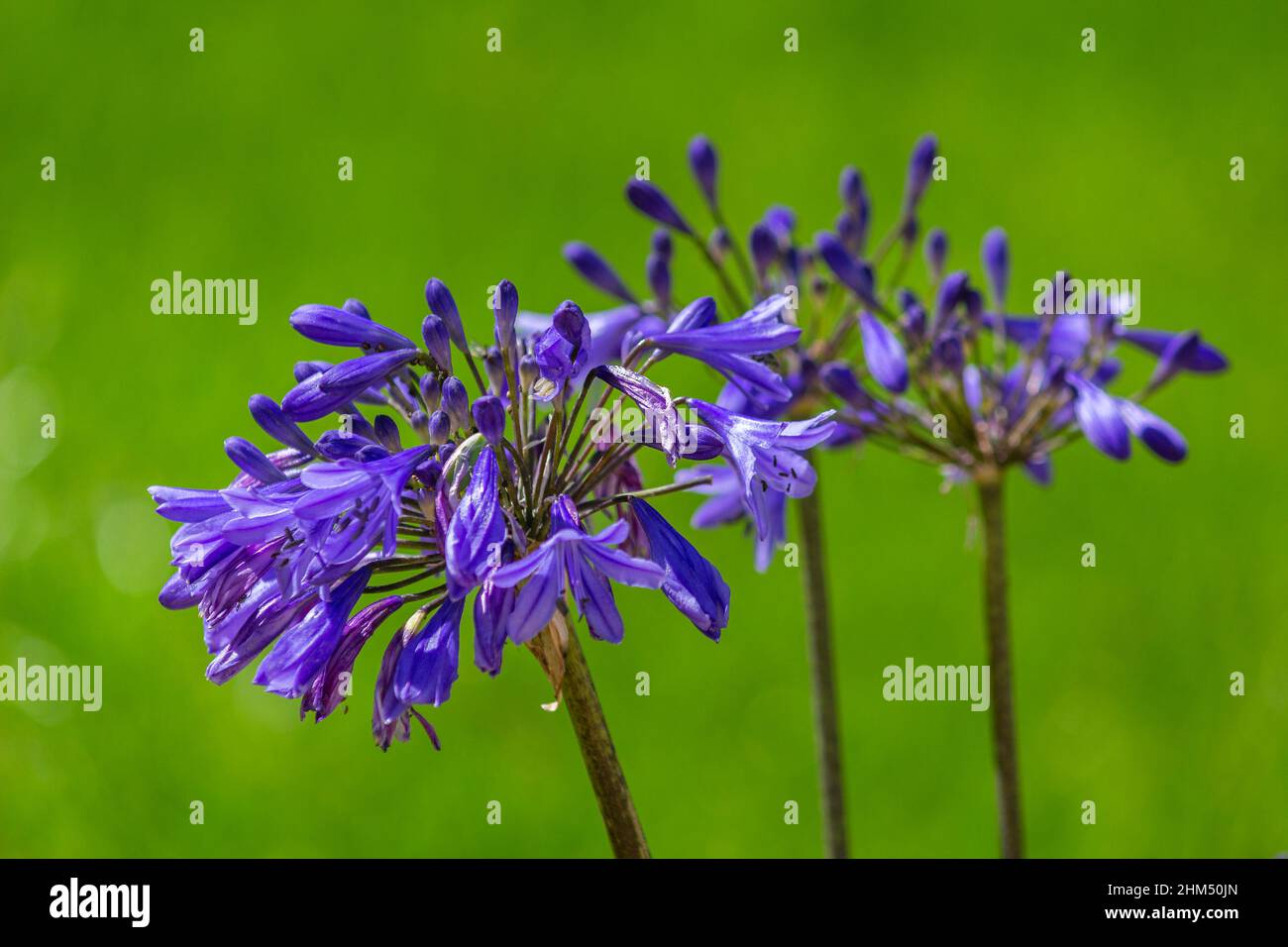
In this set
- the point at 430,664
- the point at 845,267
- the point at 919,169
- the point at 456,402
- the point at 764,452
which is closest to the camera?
the point at 430,664

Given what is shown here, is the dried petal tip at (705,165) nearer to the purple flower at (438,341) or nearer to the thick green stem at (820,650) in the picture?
the thick green stem at (820,650)

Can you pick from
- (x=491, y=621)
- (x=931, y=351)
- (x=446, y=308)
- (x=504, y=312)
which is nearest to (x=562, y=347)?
(x=504, y=312)

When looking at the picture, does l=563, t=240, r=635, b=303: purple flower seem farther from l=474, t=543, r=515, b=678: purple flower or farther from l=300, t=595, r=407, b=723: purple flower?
l=474, t=543, r=515, b=678: purple flower

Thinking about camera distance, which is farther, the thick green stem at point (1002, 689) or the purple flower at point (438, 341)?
the thick green stem at point (1002, 689)

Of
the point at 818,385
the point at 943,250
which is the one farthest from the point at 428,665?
the point at 943,250

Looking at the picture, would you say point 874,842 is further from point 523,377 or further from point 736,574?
point 523,377

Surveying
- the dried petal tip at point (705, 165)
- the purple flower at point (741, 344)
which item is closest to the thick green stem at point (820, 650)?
the dried petal tip at point (705, 165)

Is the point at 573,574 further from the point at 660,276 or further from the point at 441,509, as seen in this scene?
the point at 660,276
